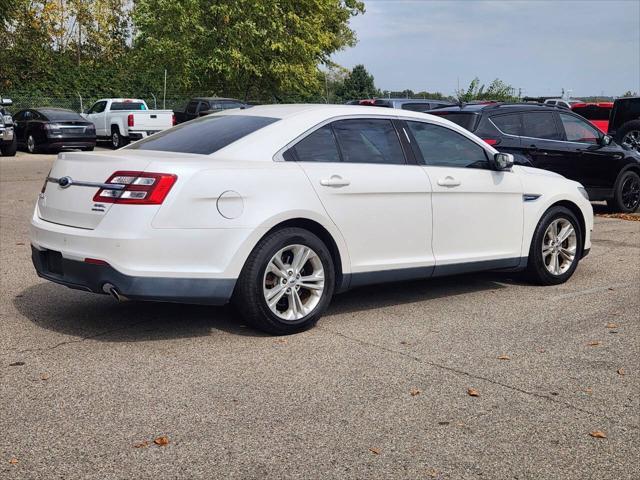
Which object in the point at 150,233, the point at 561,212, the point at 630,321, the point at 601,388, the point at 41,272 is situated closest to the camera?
A: the point at 601,388

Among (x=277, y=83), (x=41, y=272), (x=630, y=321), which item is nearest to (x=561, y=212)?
(x=630, y=321)

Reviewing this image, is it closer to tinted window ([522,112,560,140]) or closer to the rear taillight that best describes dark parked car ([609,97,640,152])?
tinted window ([522,112,560,140])

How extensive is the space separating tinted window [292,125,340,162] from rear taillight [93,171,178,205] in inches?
42.8

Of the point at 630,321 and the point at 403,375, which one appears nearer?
the point at 403,375

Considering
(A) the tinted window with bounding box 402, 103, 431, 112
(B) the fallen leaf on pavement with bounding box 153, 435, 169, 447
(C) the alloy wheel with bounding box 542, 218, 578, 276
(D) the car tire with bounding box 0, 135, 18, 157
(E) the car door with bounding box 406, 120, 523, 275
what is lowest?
(B) the fallen leaf on pavement with bounding box 153, 435, 169, 447

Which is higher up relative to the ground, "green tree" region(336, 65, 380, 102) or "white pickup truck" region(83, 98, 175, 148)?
"green tree" region(336, 65, 380, 102)

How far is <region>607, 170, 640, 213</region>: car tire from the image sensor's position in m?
13.7

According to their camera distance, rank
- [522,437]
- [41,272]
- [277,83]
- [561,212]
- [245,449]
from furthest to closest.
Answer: [277,83] < [561,212] < [41,272] < [522,437] < [245,449]

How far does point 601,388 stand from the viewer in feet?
16.4

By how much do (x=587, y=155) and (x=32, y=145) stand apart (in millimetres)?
19681

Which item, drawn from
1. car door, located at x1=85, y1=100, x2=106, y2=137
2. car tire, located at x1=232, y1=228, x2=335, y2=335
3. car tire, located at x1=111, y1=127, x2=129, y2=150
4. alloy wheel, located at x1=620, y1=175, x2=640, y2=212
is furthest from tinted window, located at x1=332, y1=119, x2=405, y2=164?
car door, located at x1=85, y1=100, x2=106, y2=137

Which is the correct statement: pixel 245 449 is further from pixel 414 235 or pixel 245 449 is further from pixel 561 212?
pixel 561 212

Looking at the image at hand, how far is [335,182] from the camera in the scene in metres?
6.12

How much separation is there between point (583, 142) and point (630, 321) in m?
7.00
